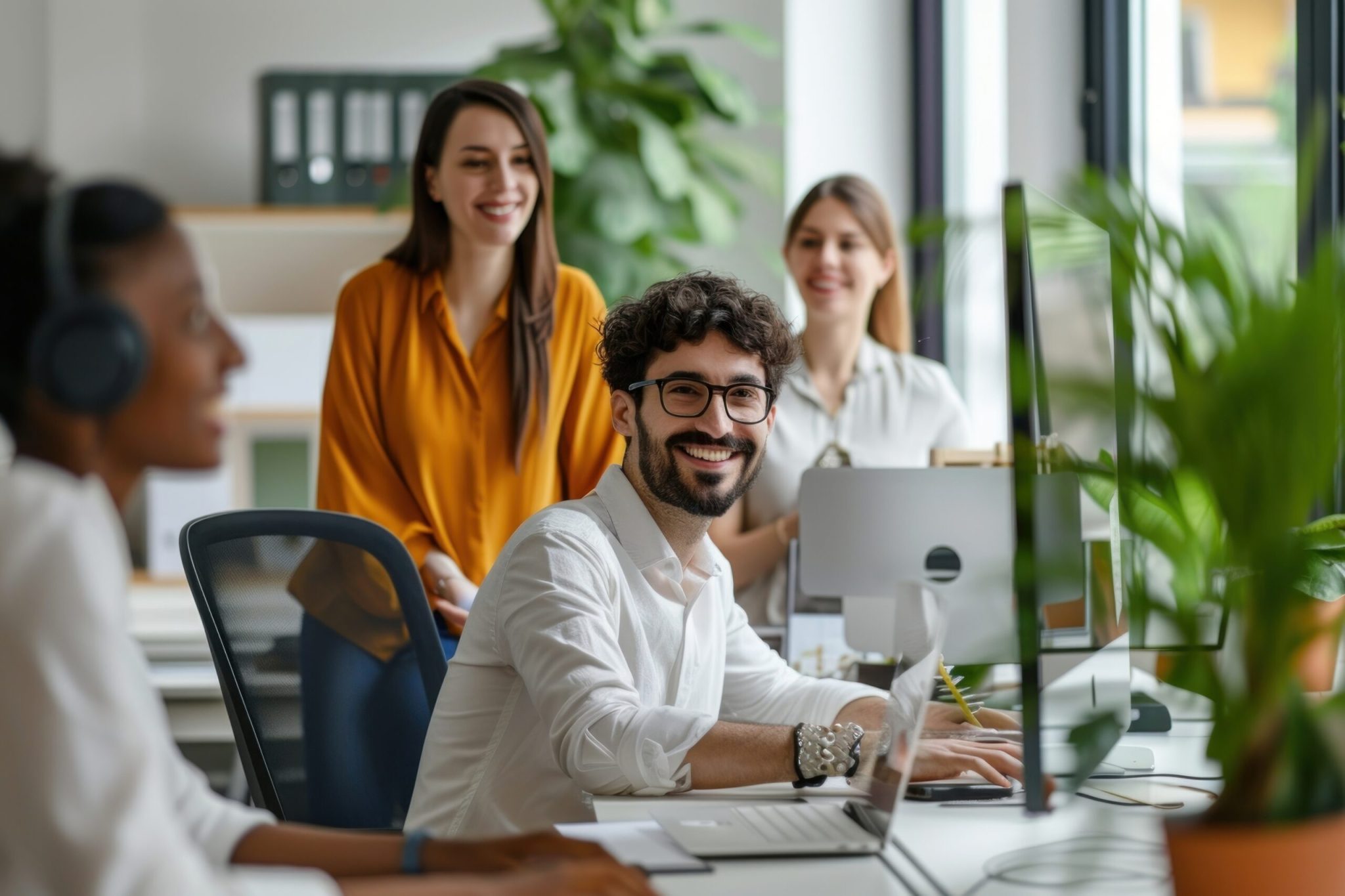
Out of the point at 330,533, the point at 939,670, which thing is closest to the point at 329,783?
the point at 330,533

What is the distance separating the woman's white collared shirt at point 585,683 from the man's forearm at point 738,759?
1cm

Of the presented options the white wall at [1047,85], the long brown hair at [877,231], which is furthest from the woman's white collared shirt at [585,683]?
the white wall at [1047,85]

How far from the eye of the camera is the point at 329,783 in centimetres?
185

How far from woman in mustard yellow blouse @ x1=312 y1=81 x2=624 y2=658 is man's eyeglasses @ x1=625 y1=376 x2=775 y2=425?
0.61m

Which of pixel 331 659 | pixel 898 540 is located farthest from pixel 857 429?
pixel 331 659

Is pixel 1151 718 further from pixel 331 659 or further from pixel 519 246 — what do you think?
pixel 519 246

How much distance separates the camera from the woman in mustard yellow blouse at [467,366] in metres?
2.38

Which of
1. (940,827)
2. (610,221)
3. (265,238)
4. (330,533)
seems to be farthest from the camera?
(265,238)

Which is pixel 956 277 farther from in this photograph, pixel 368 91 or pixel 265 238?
pixel 265 238

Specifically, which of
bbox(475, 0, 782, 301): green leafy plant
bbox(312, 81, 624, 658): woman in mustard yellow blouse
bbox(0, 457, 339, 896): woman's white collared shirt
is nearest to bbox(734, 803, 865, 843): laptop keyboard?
bbox(0, 457, 339, 896): woman's white collared shirt

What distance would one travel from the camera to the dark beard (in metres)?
1.73

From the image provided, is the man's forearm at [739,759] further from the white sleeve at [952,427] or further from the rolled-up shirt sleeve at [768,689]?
the white sleeve at [952,427]

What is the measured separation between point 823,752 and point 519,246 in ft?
4.28

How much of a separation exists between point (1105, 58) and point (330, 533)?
7.43 ft
